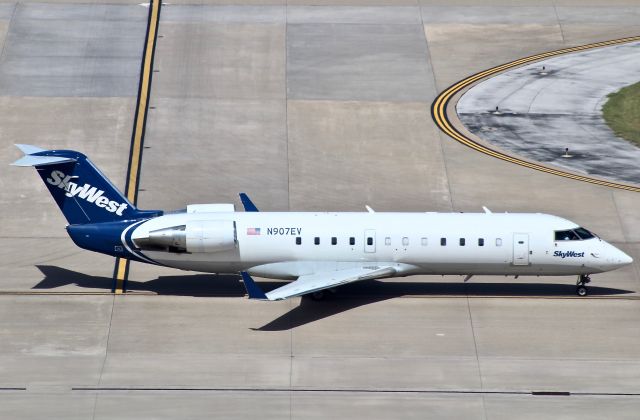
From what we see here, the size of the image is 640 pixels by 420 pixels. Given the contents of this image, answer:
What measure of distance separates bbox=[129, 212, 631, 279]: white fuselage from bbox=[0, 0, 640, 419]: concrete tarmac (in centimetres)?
146

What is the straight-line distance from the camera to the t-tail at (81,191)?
41812 mm

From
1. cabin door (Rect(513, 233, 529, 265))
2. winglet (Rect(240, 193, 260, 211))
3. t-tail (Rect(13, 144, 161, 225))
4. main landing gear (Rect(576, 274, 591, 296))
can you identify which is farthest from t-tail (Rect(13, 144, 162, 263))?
main landing gear (Rect(576, 274, 591, 296))

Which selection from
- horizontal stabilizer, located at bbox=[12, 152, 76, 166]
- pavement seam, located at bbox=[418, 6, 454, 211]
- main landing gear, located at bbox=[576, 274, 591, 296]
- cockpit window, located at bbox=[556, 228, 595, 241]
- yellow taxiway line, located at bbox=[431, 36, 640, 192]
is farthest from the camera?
yellow taxiway line, located at bbox=[431, 36, 640, 192]

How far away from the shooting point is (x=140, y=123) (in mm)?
55438

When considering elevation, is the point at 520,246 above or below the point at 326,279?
above

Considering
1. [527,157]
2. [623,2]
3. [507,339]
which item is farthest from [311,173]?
[623,2]

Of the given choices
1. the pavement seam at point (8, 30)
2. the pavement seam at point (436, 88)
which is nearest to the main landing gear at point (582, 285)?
the pavement seam at point (436, 88)

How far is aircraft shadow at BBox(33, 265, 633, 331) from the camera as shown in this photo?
1699 inches

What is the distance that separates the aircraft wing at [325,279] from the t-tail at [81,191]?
5489 mm

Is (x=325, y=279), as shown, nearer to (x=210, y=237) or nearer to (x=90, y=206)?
(x=210, y=237)

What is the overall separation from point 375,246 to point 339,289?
2773 mm

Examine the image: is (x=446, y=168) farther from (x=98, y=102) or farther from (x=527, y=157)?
(x=98, y=102)

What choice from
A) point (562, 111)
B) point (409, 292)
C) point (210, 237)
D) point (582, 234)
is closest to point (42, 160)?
point (210, 237)

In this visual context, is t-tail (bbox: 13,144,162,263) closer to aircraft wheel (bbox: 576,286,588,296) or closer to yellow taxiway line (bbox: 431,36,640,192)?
aircraft wheel (bbox: 576,286,588,296)
